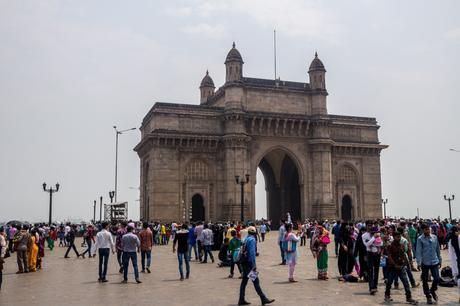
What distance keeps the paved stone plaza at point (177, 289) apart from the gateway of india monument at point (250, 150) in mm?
25217

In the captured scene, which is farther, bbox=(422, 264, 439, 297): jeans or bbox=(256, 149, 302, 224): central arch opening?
bbox=(256, 149, 302, 224): central arch opening

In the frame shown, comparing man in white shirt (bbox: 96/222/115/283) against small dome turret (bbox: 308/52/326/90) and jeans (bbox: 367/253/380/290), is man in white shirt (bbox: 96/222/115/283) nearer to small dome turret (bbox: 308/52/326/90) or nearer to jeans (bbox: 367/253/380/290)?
jeans (bbox: 367/253/380/290)

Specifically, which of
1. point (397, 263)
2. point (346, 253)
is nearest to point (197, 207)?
point (346, 253)

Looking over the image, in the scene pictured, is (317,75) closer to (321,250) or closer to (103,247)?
(321,250)

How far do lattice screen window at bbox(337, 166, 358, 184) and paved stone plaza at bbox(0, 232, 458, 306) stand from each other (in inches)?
1283

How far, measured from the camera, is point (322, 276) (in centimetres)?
1511

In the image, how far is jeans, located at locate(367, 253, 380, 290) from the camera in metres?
12.6

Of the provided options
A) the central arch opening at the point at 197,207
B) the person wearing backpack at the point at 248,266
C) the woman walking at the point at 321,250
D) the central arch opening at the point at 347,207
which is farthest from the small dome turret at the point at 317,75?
the person wearing backpack at the point at 248,266

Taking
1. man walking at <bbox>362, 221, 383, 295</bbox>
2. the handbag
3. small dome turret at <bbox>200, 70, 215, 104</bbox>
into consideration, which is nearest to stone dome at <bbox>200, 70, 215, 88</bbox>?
small dome turret at <bbox>200, 70, 215, 104</bbox>

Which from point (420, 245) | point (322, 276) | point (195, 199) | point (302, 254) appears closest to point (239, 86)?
point (195, 199)

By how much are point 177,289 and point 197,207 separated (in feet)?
106

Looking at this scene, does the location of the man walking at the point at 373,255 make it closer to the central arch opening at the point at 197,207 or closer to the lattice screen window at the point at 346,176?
the central arch opening at the point at 197,207

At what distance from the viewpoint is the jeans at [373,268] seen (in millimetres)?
12625

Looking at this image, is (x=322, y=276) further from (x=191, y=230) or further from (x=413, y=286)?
(x=191, y=230)
